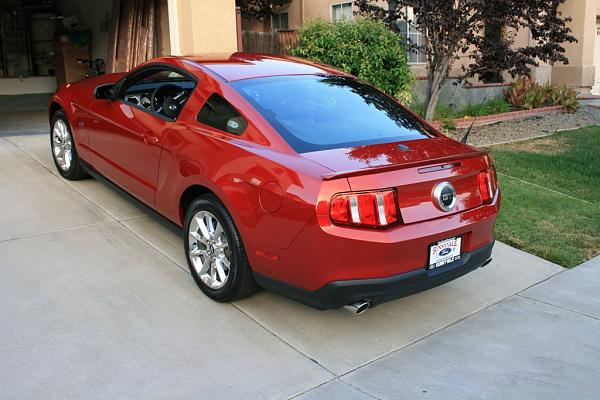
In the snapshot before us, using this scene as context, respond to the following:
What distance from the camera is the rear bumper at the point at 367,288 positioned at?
3375 mm

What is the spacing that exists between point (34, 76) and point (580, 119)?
1306 cm

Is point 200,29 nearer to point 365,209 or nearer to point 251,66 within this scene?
point 251,66

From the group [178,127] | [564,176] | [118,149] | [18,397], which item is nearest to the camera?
[18,397]

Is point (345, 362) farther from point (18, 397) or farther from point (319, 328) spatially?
point (18, 397)

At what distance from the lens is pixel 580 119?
1428 centimetres

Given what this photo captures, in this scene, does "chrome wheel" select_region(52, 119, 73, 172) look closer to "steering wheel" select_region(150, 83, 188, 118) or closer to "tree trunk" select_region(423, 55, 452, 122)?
"steering wheel" select_region(150, 83, 188, 118)

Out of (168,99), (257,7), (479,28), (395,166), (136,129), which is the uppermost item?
(257,7)

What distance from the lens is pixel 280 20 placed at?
1700cm

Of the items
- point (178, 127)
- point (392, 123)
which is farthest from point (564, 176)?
point (178, 127)

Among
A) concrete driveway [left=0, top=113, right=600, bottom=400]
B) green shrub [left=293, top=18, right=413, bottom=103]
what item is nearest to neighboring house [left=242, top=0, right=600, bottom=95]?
green shrub [left=293, top=18, right=413, bottom=103]

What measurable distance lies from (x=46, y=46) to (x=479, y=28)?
33.3 ft

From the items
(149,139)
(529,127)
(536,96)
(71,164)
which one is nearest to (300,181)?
(149,139)

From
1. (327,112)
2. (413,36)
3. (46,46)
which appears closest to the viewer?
(327,112)

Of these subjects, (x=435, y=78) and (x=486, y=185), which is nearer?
(x=486, y=185)
